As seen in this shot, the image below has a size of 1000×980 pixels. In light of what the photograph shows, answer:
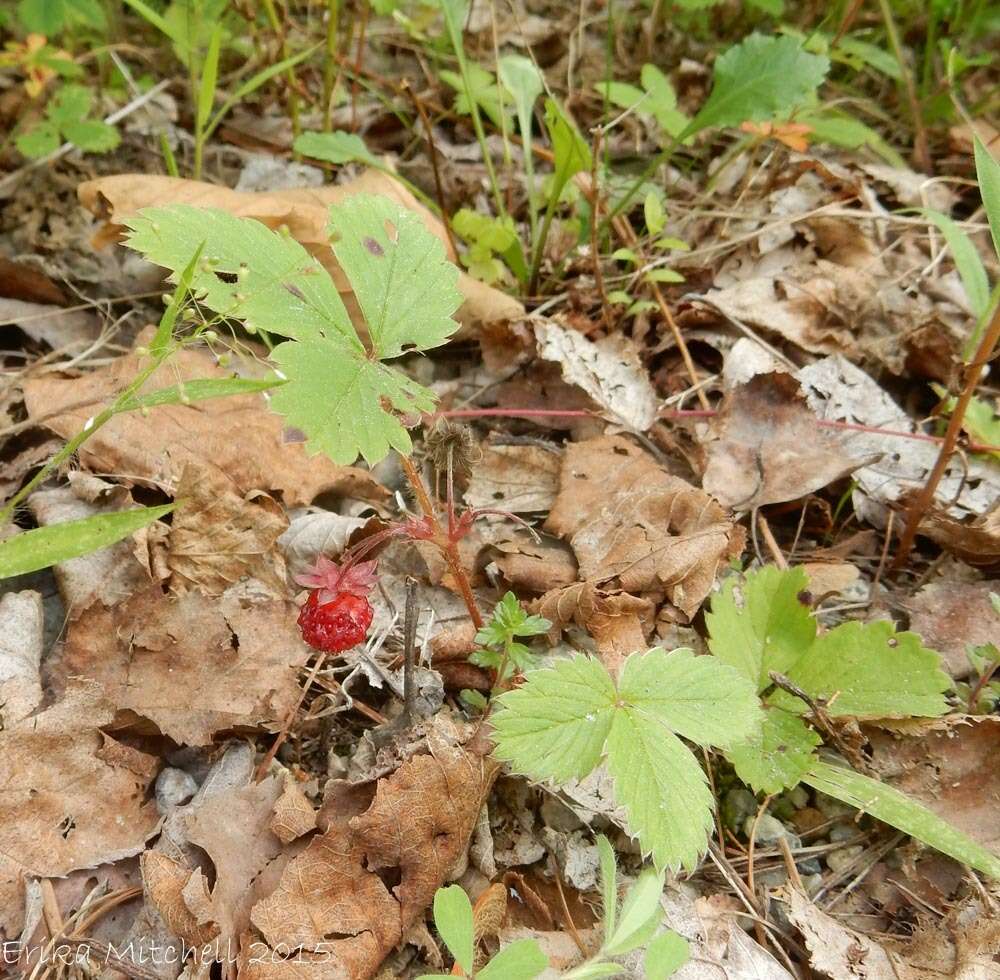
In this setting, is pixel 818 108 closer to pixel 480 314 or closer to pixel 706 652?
pixel 480 314

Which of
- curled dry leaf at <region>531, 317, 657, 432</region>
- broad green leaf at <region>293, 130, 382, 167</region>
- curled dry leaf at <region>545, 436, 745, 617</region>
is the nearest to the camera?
curled dry leaf at <region>545, 436, 745, 617</region>

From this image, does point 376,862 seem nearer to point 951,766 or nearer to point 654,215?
point 951,766

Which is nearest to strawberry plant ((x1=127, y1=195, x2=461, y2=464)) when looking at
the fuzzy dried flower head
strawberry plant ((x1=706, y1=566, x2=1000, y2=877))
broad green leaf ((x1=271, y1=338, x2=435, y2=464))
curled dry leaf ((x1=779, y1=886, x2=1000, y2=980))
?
broad green leaf ((x1=271, y1=338, x2=435, y2=464))

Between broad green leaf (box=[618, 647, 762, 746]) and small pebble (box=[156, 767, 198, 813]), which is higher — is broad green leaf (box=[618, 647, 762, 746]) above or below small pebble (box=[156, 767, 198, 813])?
above

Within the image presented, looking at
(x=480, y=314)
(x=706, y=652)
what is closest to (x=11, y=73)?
(x=480, y=314)

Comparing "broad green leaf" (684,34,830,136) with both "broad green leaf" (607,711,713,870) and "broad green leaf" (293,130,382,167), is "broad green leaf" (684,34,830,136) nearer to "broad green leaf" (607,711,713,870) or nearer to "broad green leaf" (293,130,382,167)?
"broad green leaf" (293,130,382,167)

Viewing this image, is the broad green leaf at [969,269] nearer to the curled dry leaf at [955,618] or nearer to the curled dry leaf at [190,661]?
the curled dry leaf at [955,618]
